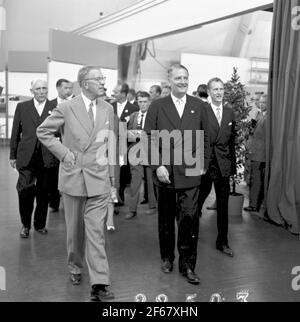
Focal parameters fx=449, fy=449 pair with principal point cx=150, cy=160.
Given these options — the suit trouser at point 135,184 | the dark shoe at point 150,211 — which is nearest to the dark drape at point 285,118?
the dark shoe at point 150,211

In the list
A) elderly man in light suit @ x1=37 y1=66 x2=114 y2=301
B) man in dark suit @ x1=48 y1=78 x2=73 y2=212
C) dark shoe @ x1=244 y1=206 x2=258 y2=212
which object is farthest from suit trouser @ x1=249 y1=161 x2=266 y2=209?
elderly man in light suit @ x1=37 y1=66 x2=114 y2=301

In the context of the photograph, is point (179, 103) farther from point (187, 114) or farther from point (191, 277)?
point (191, 277)

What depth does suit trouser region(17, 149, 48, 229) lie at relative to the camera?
419 cm

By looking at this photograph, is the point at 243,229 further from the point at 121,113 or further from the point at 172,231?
the point at 121,113

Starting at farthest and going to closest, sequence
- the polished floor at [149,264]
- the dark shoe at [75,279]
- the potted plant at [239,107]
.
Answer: the potted plant at [239,107], the dark shoe at [75,279], the polished floor at [149,264]

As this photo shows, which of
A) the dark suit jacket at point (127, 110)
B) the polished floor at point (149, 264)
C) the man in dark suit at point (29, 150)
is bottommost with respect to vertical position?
the polished floor at point (149, 264)

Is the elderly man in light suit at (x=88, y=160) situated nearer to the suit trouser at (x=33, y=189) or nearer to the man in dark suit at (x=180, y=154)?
the man in dark suit at (x=180, y=154)

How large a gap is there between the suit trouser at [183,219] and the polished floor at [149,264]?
0.60ft

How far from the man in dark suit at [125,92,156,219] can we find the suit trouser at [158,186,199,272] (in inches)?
66.4

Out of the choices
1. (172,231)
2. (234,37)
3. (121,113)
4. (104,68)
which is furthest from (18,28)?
(172,231)

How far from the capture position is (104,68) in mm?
8516

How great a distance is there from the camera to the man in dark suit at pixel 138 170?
508cm

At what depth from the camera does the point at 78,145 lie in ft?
9.50
